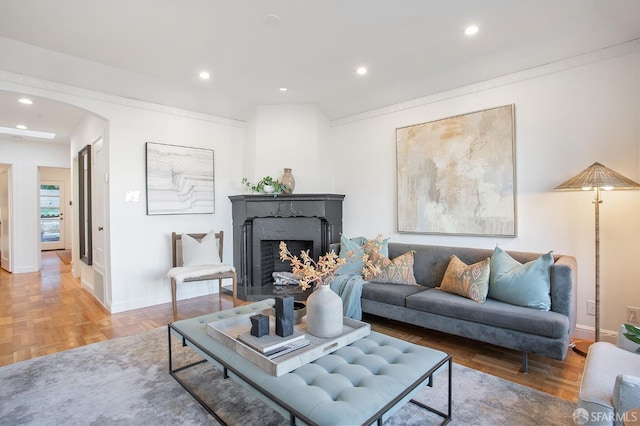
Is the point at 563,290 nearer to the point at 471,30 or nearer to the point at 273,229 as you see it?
the point at 471,30

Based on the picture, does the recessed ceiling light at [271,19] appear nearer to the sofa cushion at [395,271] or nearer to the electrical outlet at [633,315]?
the sofa cushion at [395,271]

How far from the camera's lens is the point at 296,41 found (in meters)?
3.00

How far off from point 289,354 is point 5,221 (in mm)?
8370

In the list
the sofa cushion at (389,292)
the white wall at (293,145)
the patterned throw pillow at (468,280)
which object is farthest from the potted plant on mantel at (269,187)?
the patterned throw pillow at (468,280)

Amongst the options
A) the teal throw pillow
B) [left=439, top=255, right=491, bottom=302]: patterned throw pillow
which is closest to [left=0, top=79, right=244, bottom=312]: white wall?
the teal throw pillow

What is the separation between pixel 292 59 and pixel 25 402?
11.2ft

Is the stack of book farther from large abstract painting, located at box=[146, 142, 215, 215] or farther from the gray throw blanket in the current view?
large abstract painting, located at box=[146, 142, 215, 215]

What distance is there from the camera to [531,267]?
8.68ft

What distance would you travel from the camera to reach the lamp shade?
2.49 metres

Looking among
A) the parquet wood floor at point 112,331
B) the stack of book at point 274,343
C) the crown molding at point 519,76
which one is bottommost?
the parquet wood floor at point 112,331

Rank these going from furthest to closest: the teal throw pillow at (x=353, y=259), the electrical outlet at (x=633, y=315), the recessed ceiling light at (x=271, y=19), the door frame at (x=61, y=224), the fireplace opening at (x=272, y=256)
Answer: the door frame at (x=61, y=224), the fireplace opening at (x=272, y=256), the teal throw pillow at (x=353, y=259), the electrical outlet at (x=633, y=315), the recessed ceiling light at (x=271, y=19)

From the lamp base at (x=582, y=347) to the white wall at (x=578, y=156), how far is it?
8.5 inches

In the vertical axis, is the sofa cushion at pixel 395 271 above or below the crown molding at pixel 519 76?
below

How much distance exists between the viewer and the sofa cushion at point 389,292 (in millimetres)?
3094
